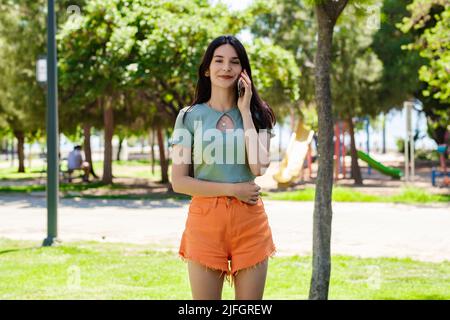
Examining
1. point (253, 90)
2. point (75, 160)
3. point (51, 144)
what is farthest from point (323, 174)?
point (75, 160)

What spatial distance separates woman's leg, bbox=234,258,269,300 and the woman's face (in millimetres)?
768

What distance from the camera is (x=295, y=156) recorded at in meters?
27.0

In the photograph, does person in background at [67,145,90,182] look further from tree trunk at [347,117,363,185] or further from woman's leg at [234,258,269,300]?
woman's leg at [234,258,269,300]

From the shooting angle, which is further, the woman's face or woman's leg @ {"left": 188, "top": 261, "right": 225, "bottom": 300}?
the woman's face

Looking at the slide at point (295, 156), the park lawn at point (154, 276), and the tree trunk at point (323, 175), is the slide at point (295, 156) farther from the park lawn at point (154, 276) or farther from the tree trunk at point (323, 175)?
the tree trunk at point (323, 175)

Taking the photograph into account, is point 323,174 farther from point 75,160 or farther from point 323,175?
point 75,160

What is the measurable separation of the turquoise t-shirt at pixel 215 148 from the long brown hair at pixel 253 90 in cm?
11

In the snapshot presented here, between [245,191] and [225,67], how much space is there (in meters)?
0.55

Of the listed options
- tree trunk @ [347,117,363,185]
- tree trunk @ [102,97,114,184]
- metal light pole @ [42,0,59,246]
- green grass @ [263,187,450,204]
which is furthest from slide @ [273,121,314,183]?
metal light pole @ [42,0,59,246]

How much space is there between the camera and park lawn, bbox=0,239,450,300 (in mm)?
6609

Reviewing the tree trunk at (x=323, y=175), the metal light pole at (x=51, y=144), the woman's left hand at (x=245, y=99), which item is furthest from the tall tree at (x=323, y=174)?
the metal light pole at (x=51, y=144)
